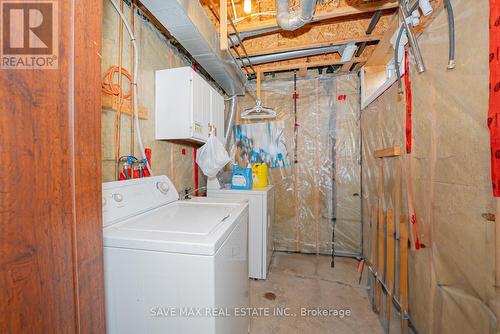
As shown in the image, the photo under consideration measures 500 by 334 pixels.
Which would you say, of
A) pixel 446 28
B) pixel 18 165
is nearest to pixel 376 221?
pixel 446 28

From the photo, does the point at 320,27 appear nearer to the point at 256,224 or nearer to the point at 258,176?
the point at 258,176

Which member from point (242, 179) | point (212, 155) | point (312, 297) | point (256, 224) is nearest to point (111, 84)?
point (212, 155)

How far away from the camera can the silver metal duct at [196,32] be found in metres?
1.29

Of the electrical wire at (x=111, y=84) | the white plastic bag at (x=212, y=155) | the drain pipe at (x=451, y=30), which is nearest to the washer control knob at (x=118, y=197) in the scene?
the electrical wire at (x=111, y=84)

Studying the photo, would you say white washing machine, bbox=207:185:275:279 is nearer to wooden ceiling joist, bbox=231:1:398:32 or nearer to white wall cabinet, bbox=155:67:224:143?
white wall cabinet, bbox=155:67:224:143

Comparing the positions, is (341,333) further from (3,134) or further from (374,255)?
(3,134)

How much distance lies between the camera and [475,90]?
2.96ft

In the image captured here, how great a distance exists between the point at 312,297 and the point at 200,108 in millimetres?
2024

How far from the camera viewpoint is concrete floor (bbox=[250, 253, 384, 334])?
1592mm

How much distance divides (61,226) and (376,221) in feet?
7.40

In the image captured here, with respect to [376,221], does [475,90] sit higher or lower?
higher

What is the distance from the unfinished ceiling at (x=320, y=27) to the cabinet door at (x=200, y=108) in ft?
2.13

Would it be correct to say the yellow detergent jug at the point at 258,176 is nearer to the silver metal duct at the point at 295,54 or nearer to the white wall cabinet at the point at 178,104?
the white wall cabinet at the point at 178,104

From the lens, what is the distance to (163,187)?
1.51 metres
